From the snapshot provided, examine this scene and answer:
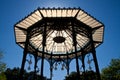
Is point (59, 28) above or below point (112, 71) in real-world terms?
above

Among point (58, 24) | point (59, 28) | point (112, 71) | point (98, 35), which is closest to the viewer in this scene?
point (58, 24)

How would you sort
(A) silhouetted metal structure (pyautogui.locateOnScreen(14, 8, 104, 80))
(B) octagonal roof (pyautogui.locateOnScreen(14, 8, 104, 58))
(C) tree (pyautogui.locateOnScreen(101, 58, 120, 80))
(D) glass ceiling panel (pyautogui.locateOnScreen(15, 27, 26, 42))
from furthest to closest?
(C) tree (pyautogui.locateOnScreen(101, 58, 120, 80)), (D) glass ceiling panel (pyautogui.locateOnScreen(15, 27, 26, 42)), (B) octagonal roof (pyautogui.locateOnScreen(14, 8, 104, 58)), (A) silhouetted metal structure (pyautogui.locateOnScreen(14, 8, 104, 80))

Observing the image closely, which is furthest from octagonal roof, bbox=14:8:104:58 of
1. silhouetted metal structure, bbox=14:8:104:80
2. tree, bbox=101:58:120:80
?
tree, bbox=101:58:120:80

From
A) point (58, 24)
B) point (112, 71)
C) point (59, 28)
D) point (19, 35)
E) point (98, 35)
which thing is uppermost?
point (58, 24)

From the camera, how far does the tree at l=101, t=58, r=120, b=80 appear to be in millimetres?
41500

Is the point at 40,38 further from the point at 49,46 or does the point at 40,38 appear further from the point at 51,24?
the point at 51,24

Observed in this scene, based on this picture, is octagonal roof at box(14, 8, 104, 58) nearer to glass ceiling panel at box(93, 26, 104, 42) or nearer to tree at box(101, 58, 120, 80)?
glass ceiling panel at box(93, 26, 104, 42)

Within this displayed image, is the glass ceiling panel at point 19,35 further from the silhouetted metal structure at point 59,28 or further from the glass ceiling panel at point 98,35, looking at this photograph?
the glass ceiling panel at point 98,35

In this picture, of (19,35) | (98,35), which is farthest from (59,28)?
(19,35)

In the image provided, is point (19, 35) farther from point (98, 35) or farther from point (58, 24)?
point (98, 35)

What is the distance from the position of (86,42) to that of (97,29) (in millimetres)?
5889

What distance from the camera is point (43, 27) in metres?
26.0

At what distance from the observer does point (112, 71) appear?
41938 mm

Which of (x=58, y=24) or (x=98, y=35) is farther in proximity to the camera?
(x=98, y=35)
